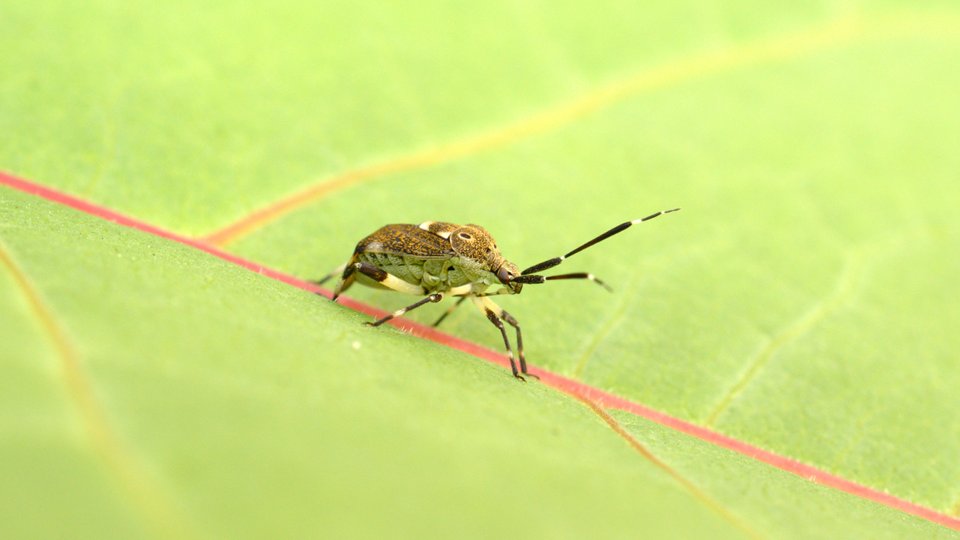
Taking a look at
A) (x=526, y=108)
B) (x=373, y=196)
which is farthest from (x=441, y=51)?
(x=373, y=196)

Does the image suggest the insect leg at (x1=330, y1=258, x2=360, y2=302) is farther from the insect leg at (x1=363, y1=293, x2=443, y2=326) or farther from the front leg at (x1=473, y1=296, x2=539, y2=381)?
the front leg at (x1=473, y1=296, x2=539, y2=381)

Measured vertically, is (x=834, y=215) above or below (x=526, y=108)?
below

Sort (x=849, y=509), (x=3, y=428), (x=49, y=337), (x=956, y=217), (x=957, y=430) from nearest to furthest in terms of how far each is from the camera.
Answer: (x=3, y=428) → (x=49, y=337) → (x=849, y=509) → (x=957, y=430) → (x=956, y=217)

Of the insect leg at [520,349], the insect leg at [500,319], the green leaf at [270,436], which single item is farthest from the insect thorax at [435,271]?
the green leaf at [270,436]

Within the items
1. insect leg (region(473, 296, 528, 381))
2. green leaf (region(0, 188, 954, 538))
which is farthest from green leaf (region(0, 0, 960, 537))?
insect leg (region(473, 296, 528, 381))

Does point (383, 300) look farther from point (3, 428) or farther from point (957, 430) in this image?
point (957, 430)

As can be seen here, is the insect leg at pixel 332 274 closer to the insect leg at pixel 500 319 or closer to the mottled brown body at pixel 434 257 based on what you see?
the mottled brown body at pixel 434 257

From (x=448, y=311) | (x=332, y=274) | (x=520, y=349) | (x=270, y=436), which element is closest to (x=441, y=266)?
(x=448, y=311)
